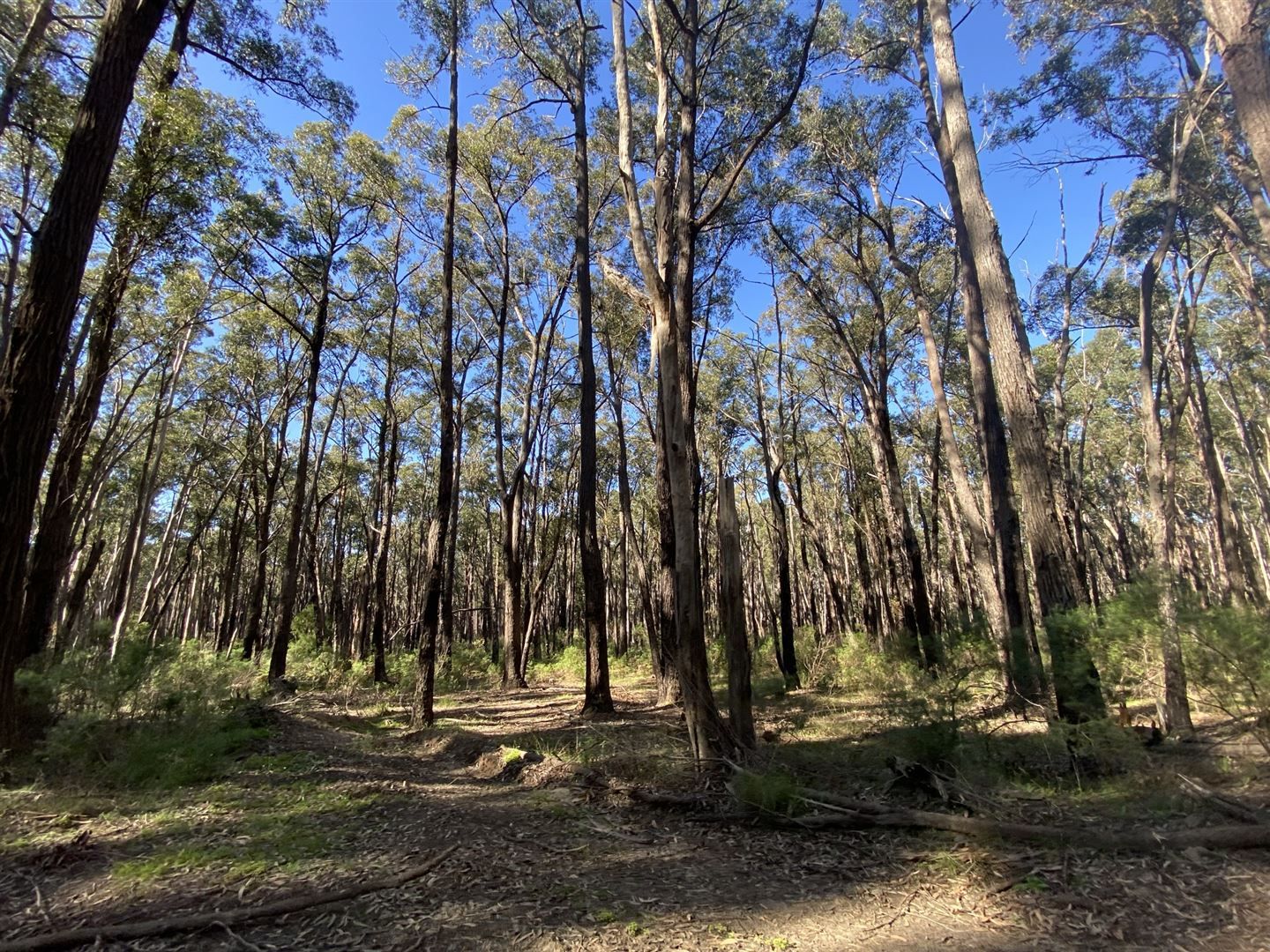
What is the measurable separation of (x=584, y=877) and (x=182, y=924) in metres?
2.02

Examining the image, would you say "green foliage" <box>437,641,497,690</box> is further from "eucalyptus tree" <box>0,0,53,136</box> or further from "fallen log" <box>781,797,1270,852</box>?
"fallen log" <box>781,797,1270,852</box>

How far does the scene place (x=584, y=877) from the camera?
3.70 m

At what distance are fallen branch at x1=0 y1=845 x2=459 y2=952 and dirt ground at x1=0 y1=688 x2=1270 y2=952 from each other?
0.04m

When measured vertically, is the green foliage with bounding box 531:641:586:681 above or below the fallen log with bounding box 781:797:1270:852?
below

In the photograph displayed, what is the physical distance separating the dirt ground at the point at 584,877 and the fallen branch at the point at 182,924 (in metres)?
0.04

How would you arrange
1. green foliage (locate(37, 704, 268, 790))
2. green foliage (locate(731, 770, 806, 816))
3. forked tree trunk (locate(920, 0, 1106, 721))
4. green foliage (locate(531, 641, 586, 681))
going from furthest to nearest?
1. green foliage (locate(531, 641, 586, 681))
2. forked tree trunk (locate(920, 0, 1106, 721))
3. green foliage (locate(37, 704, 268, 790))
4. green foliage (locate(731, 770, 806, 816))

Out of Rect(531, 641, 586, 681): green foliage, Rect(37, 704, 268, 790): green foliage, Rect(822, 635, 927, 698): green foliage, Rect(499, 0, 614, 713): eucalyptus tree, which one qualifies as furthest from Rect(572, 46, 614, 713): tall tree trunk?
Rect(531, 641, 586, 681): green foliage

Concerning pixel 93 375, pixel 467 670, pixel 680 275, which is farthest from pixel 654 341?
pixel 467 670

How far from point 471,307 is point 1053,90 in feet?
52.1

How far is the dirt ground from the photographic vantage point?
290cm

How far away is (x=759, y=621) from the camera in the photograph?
40.1 metres

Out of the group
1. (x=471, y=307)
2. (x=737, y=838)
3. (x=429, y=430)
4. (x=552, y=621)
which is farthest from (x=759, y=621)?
(x=737, y=838)

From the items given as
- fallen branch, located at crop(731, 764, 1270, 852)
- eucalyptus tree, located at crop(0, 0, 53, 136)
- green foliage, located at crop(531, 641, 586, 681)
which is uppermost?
eucalyptus tree, located at crop(0, 0, 53, 136)

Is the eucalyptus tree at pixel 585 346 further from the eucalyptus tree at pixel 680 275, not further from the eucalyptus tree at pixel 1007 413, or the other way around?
the eucalyptus tree at pixel 1007 413
